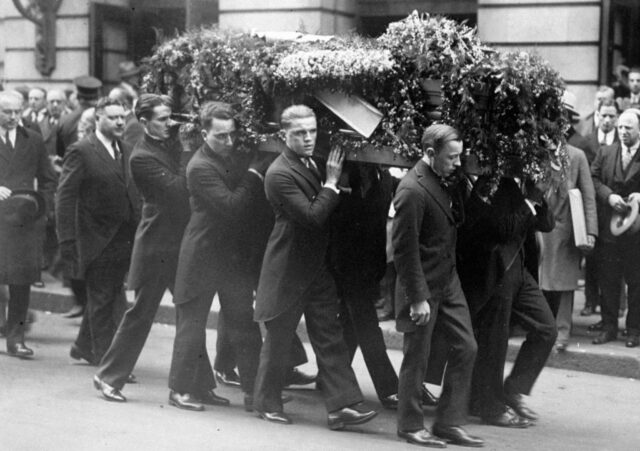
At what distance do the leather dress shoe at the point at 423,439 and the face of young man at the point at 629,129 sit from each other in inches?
162

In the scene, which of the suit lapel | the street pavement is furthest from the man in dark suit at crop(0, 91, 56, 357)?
the suit lapel

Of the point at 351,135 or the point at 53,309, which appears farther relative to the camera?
the point at 53,309

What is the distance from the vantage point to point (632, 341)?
10.0 meters

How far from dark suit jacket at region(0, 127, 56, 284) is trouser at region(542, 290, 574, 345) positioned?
4044 mm

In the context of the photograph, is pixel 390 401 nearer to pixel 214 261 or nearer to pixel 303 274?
pixel 303 274

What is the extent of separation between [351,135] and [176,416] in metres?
2.03

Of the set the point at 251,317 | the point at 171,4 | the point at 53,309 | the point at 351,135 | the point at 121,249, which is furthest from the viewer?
the point at 171,4

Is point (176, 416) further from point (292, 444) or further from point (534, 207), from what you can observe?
point (534, 207)

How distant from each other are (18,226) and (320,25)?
220 inches

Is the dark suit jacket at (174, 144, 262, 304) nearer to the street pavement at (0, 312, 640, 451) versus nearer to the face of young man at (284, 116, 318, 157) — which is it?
the face of young man at (284, 116, 318, 157)

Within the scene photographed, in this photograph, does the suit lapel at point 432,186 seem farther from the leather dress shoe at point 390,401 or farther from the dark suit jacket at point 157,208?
the dark suit jacket at point 157,208

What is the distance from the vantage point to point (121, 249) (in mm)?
9156

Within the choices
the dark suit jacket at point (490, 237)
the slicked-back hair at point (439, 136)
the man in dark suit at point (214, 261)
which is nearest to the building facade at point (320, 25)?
the man in dark suit at point (214, 261)

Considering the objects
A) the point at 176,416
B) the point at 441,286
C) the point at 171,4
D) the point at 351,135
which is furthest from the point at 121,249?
the point at 171,4
